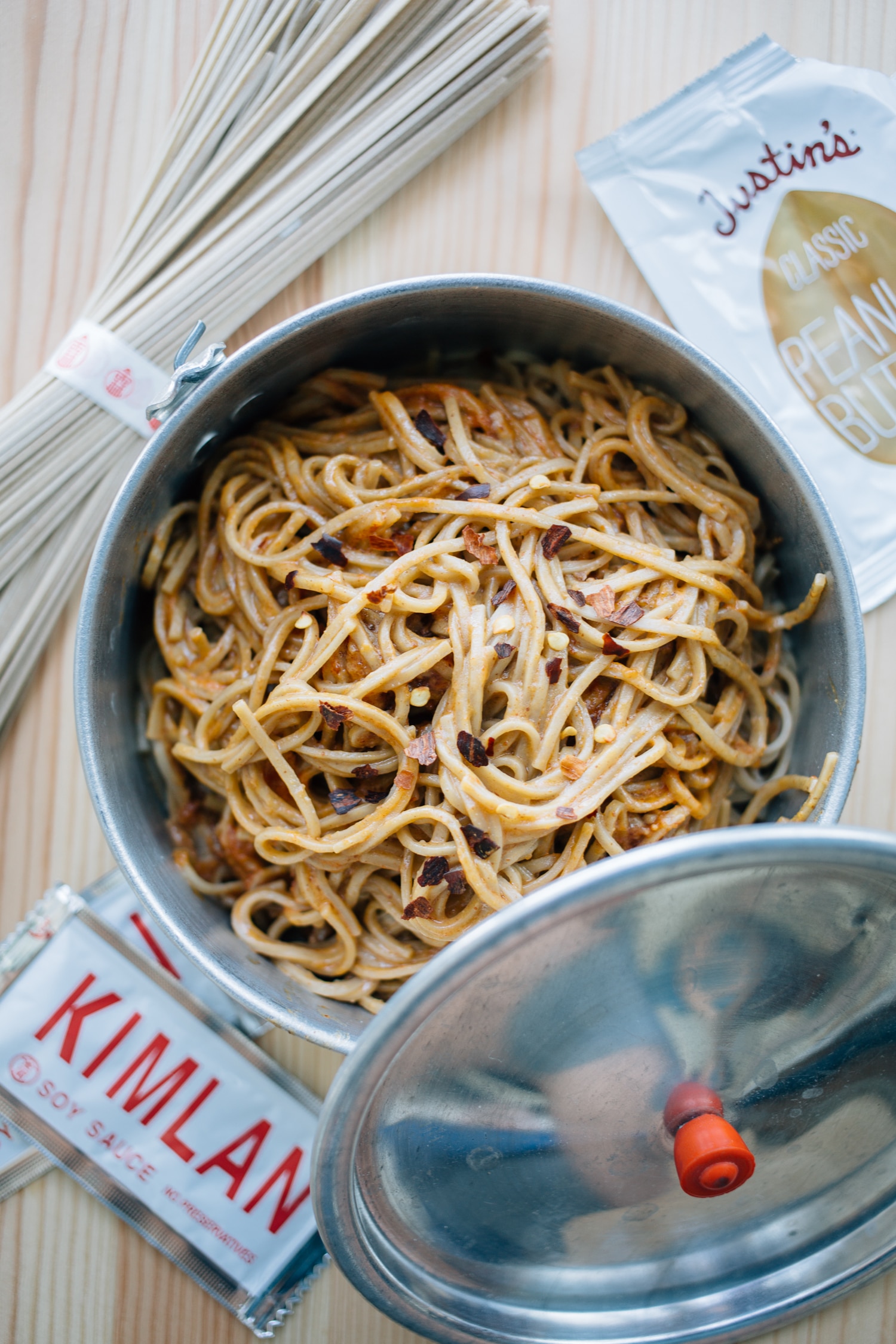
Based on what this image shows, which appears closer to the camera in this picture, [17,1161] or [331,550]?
[331,550]

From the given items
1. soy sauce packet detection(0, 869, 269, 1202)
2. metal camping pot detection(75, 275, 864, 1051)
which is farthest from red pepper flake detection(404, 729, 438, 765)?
soy sauce packet detection(0, 869, 269, 1202)

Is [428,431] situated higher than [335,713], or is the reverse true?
[428,431]

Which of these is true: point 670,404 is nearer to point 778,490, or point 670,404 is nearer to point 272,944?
point 778,490

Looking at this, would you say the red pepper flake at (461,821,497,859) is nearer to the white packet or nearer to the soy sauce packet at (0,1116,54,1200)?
the white packet

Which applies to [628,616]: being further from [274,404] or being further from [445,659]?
[274,404]

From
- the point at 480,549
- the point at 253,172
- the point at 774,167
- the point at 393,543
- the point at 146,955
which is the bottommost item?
the point at 146,955

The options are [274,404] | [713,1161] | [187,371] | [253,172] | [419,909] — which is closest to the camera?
[713,1161]

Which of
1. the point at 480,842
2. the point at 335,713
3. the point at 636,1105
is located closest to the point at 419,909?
the point at 480,842
